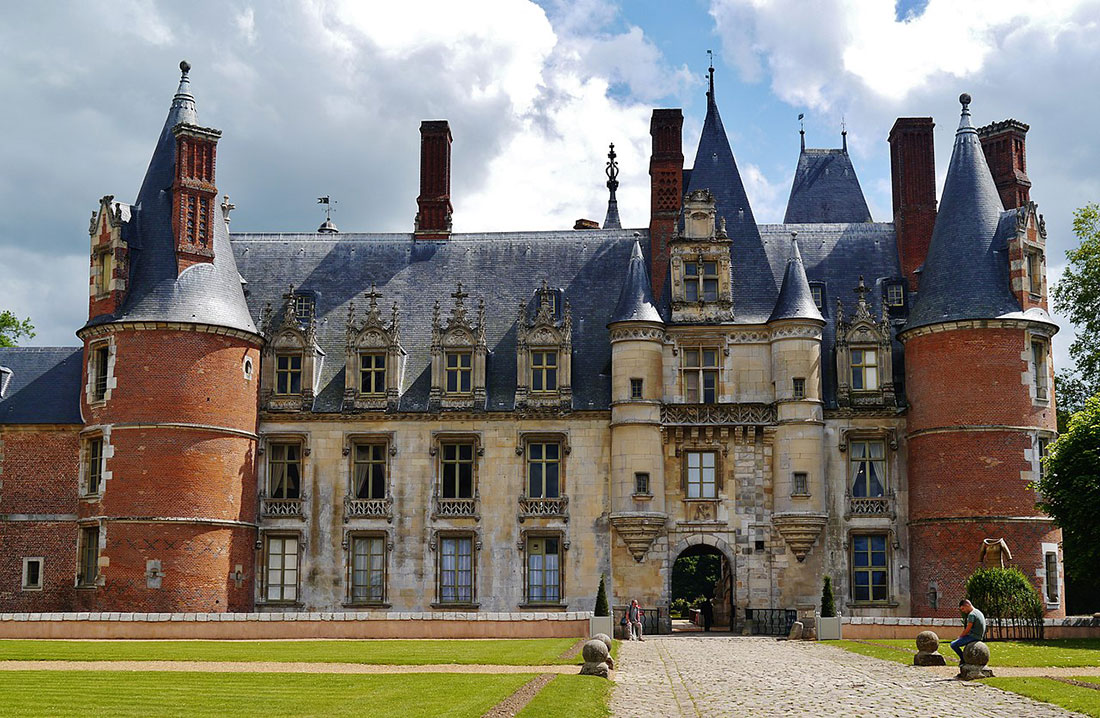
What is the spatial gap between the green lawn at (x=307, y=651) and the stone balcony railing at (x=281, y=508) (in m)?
9.81

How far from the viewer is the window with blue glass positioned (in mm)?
38125

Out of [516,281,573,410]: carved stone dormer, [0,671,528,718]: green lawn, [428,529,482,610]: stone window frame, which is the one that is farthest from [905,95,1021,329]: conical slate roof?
[0,671,528,718]: green lawn

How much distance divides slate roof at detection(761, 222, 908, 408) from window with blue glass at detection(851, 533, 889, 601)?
15.9ft

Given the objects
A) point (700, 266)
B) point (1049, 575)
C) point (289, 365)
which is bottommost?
point (1049, 575)

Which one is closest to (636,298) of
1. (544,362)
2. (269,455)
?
(544,362)

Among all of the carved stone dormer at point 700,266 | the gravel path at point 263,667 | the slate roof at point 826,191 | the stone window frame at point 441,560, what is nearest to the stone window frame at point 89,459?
the stone window frame at point 441,560

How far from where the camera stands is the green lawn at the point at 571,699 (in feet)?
51.1

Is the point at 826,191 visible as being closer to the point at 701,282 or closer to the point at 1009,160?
the point at 1009,160

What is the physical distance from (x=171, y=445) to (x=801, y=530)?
18.0m

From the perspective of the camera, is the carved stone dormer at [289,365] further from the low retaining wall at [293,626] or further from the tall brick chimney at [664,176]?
the tall brick chimney at [664,176]

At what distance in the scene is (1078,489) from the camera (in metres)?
32.0

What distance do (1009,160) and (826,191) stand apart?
9727 mm

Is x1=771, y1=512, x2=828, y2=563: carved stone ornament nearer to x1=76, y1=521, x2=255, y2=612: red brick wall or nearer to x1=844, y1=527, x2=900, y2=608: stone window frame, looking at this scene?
x1=844, y1=527, x2=900, y2=608: stone window frame

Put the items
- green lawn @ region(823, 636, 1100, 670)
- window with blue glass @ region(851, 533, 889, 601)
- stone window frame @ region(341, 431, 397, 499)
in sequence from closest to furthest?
green lawn @ region(823, 636, 1100, 670) → window with blue glass @ region(851, 533, 889, 601) → stone window frame @ region(341, 431, 397, 499)
